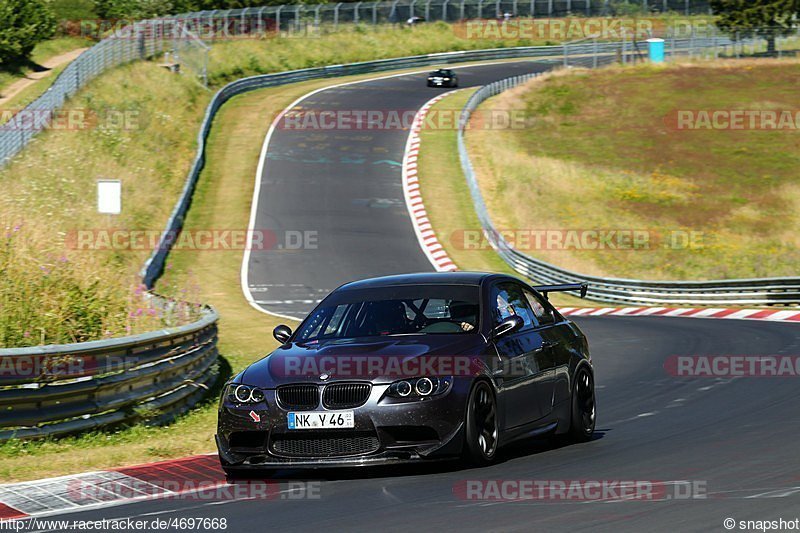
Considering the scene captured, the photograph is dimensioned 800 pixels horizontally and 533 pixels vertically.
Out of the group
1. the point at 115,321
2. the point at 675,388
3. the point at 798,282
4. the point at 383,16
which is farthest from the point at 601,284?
the point at 383,16

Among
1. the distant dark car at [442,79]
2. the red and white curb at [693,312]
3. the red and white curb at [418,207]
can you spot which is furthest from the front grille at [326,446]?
the distant dark car at [442,79]

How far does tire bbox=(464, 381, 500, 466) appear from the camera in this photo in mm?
8516

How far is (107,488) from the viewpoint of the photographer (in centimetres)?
866

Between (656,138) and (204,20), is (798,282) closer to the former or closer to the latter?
(656,138)

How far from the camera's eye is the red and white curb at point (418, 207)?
33.7 metres

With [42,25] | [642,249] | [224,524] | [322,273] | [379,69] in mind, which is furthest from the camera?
[379,69]

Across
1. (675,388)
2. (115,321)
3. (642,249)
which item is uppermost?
(115,321)

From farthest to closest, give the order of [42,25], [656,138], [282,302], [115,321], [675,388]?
[42,25] < [656,138] < [282,302] < [675,388] < [115,321]

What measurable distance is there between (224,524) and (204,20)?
65362 millimetres

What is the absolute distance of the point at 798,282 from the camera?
94.8ft

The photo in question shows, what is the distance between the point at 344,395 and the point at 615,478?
195 cm

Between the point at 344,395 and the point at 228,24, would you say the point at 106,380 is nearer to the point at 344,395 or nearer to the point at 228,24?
the point at 344,395

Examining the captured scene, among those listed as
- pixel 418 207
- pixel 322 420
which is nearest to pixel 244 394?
pixel 322 420

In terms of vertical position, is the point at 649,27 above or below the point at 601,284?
above
